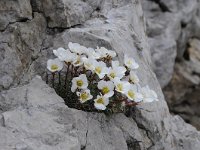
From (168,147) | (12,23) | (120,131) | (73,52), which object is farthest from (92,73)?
(168,147)

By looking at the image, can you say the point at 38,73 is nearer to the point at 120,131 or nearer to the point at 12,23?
the point at 12,23

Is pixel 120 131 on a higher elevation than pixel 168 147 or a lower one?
higher

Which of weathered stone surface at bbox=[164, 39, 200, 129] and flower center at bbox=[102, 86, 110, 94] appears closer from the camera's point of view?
flower center at bbox=[102, 86, 110, 94]

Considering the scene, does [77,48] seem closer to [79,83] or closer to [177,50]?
[79,83]

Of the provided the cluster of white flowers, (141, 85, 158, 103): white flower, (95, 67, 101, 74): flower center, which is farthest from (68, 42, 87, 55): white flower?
(141, 85, 158, 103): white flower

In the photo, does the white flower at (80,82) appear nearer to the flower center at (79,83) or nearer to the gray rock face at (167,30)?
the flower center at (79,83)

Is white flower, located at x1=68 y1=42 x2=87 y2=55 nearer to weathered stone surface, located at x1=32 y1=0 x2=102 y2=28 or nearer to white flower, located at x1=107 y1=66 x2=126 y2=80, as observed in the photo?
white flower, located at x1=107 y1=66 x2=126 y2=80
